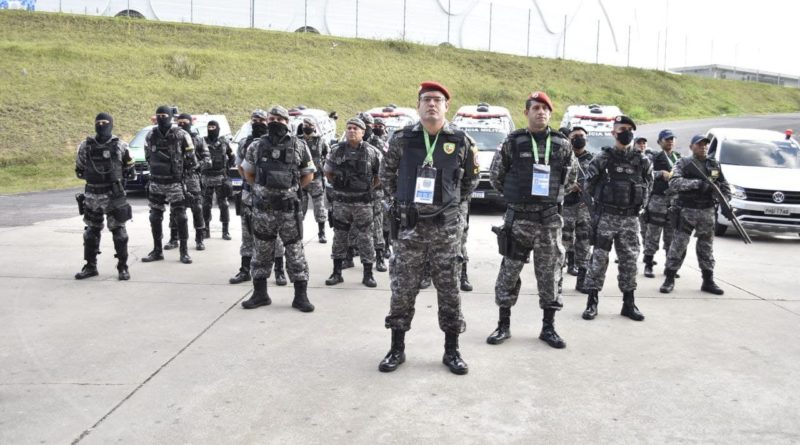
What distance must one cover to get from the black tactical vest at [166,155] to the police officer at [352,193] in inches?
89.1

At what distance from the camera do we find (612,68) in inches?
2120

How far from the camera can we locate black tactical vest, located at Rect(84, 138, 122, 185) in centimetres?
790

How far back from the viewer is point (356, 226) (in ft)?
26.5

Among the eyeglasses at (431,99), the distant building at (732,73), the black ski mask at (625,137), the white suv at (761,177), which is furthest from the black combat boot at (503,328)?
the distant building at (732,73)

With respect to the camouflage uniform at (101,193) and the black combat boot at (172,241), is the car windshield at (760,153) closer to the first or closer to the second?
the black combat boot at (172,241)

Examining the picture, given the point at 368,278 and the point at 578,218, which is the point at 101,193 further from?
the point at 578,218

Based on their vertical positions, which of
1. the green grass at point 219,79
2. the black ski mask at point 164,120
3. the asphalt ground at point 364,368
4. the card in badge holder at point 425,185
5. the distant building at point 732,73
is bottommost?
the asphalt ground at point 364,368

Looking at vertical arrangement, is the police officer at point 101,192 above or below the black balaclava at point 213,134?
below

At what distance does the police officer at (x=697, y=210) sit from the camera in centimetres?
773

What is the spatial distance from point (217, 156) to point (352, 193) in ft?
12.1

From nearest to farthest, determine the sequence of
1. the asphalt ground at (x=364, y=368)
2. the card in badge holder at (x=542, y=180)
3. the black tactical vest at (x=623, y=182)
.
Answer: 1. the asphalt ground at (x=364, y=368)
2. the card in badge holder at (x=542, y=180)
3. the black tactical vest at (x=623, y=182)

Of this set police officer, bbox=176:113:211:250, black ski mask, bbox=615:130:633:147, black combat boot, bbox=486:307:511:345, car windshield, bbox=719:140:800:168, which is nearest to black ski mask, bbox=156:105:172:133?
police officer, bbox=176:113:211:250

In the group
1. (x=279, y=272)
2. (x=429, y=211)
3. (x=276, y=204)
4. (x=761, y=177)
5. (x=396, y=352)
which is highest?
(x=761, y=177)

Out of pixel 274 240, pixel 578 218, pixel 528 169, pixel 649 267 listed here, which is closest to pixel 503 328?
pixel 528 169
